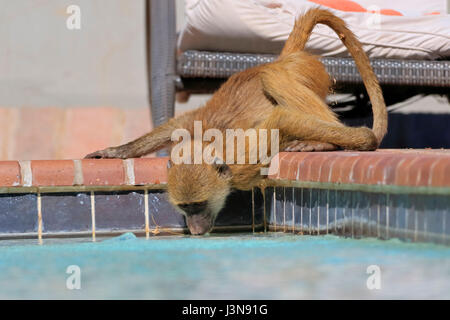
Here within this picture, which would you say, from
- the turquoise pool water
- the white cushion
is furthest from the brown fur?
the white cushion

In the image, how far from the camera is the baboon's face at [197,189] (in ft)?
7.95

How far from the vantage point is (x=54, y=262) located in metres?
1.87

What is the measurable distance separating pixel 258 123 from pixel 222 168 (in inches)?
12.8

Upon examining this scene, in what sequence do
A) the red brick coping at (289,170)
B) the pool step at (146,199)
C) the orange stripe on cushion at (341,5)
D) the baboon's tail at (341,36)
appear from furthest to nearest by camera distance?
the orange stripe on cushion at (341,5) → the baboon's tail at (341,36) → the pool step at (146,199) → the red brick coping at (289,170)

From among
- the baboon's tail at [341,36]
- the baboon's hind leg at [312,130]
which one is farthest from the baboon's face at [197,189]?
the baboon's tail at [341,36]

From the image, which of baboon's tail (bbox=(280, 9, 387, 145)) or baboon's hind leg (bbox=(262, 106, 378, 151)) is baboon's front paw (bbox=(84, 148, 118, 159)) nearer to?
baboon's hind leg (bbox=(262, 106, 378, 151))

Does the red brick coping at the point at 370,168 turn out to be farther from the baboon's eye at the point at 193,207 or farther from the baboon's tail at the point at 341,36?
the baboon's tail at the point at 341,36

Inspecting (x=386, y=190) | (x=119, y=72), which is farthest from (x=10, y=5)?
(x=386, y=190)

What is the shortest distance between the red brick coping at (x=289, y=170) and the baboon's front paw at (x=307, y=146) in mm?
116

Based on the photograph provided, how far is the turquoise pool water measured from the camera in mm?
1385

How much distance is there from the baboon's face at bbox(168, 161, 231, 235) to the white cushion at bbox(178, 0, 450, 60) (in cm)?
123

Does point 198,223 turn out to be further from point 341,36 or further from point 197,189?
point 341,36

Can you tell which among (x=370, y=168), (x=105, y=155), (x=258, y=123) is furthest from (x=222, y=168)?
(x=370, y=168)
